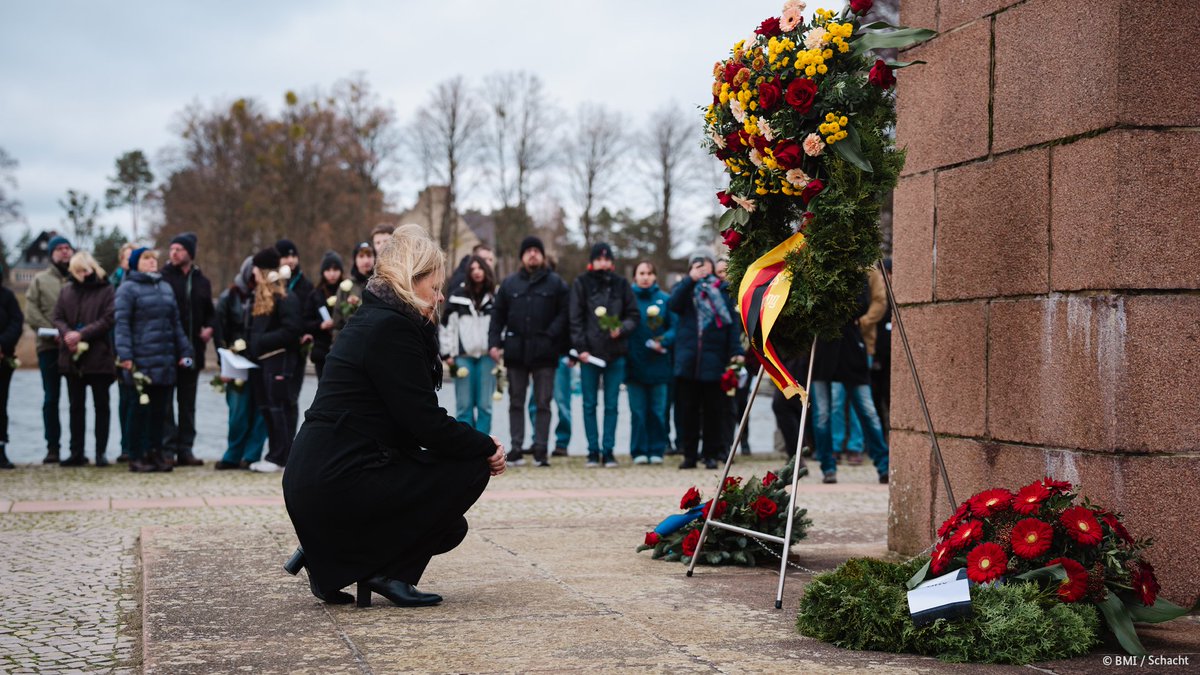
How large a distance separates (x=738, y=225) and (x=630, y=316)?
729 centimetres

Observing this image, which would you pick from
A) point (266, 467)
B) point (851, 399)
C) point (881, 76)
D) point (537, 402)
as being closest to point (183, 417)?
point (266, 467)

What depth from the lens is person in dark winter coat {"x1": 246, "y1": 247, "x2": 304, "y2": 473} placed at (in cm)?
1217

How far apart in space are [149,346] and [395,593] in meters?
7.33

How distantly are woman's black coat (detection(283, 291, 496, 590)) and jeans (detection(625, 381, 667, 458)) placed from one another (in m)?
8.14

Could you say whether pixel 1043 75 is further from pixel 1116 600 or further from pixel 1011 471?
pixel 1116 600

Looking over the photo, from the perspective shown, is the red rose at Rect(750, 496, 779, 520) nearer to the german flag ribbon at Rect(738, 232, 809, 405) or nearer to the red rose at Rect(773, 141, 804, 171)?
the german flag ribbon at Rect(738, 232, 809, 405)

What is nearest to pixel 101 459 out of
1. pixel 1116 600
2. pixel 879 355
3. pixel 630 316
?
pixel 630 316

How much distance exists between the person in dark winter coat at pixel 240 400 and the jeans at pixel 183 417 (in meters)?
0.36

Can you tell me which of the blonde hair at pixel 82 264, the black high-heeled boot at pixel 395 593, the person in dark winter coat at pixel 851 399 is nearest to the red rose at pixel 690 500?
the black high-heeled boot at pixel 395 593

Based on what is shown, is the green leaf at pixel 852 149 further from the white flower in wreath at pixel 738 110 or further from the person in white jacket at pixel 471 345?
the person in white jacket at pixel 471 345

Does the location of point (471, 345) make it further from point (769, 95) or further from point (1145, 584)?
point (1145, 584)

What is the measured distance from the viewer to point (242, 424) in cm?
1259

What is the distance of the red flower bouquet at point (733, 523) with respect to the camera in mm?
6395

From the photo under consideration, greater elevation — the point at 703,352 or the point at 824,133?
the point at 824,133
